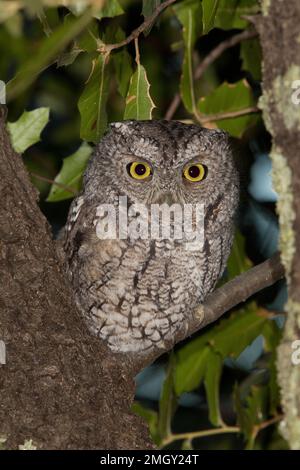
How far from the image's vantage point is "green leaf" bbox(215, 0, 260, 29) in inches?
124

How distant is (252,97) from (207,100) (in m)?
0.20

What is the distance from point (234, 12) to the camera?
10.8 feet

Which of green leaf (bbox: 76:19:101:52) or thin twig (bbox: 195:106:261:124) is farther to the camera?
thin twig (bbox: 195:106:261:124)

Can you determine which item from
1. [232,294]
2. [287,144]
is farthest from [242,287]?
[287,144]

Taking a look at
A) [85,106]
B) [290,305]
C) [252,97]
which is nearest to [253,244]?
[252,97]

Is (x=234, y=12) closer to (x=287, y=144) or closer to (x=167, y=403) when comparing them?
(x=167, y=403)

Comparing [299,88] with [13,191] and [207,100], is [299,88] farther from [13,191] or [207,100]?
[207,100]

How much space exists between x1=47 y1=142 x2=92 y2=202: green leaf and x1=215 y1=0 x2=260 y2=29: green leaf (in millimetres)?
764

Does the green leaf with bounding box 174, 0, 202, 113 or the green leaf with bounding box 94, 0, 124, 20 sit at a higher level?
the green leaf with bounding box 174, 0, 202, 113

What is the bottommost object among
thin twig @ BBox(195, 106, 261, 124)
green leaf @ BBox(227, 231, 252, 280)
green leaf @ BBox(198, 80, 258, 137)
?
green leaf @ BBox(227, 231, 252, 280)

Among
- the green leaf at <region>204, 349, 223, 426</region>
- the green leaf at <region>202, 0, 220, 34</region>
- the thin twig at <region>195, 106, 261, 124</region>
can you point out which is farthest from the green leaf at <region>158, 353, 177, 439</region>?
the green leaf at <region>202, 0, 220, 34</region>

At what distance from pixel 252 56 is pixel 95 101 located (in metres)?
1.10

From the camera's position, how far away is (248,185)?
364 centimetres

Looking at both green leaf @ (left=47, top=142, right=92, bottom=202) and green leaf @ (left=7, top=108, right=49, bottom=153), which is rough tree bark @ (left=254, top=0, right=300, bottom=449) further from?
green leaf @ (left=47, top=142, right=92, bottom=202)
